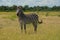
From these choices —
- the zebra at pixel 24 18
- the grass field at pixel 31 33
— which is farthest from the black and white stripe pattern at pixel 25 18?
the grass field at pixel 31 33

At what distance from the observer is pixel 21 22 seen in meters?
14.1

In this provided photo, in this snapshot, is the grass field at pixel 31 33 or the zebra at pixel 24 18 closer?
the grass field at pixel 31 33

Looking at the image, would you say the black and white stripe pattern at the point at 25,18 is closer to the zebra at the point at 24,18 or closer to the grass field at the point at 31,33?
the zebra at the point at 24,18

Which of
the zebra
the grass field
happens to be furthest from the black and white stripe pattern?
the grass field

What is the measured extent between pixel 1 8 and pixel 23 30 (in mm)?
72247

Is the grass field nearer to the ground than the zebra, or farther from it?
nearer to the ground

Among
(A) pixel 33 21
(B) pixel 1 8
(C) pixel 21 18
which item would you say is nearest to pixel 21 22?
(C) pixel 21 18

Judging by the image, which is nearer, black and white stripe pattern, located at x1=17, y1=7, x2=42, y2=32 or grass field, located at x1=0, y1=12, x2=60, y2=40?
grass field, located at x1=0, y1=12, x2=60, y2=40

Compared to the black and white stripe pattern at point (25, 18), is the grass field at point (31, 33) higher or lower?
lower

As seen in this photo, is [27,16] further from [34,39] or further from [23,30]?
[34,39]

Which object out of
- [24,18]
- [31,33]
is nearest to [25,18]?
[24,18]

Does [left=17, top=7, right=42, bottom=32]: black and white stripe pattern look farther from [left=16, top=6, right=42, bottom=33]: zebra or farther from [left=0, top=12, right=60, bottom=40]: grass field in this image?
[left=0, top=12, right=60, bottom=40]: grass field

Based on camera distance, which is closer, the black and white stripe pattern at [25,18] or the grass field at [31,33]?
the grass field at [31,33]

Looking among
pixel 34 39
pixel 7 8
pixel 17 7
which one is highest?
pixel 17 7
